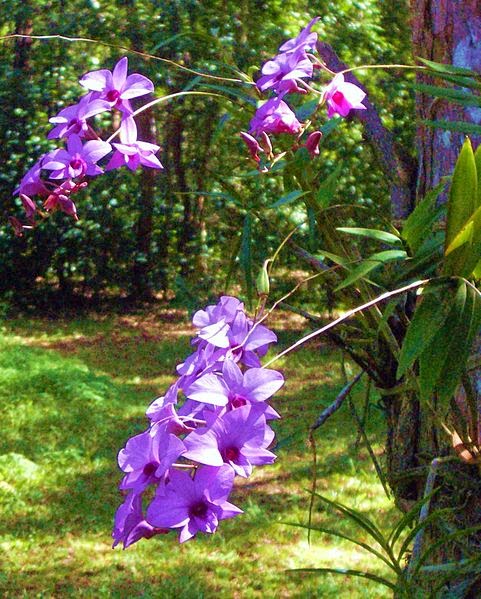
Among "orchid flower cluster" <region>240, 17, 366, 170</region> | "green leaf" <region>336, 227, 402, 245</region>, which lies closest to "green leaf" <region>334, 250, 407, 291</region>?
"green leaf" <region>336, 227, 402, 245</region>

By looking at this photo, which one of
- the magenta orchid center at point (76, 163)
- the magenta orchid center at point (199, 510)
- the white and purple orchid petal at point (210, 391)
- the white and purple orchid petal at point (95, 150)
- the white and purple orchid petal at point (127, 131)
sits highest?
the white and purple orchid petal at point (127, 131)

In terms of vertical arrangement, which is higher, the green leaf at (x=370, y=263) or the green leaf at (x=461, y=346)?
the green leaf at (x=370, y=263)

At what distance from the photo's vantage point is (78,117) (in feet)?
3.26

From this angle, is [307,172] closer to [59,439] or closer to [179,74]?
[59,439]

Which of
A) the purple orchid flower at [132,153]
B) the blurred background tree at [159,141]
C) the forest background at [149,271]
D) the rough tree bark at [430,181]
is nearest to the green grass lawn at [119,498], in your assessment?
the forest background at [149,271]

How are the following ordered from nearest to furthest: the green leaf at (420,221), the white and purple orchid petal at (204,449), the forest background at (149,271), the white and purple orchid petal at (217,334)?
1. the white and purple orchid petal at (204,449)
2. the white and purple orchid petal at (217,334)
3. the green leaf at (420,221)
4. the forest background at (149,271)

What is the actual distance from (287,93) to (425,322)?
28 cm

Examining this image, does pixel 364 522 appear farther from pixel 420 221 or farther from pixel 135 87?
pixel 135 87

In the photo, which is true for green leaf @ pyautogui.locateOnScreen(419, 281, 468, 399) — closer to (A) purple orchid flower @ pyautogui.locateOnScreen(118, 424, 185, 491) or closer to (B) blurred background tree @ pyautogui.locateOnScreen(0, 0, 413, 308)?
(A) purple orchid flower @ pyautogui.locateOnScreen(118, 424, 185, 491)

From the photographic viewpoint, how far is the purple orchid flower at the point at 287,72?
3.10 feet

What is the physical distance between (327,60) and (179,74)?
4966mm

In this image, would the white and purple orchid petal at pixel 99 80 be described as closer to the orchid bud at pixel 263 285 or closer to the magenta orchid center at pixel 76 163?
the magenta orchid center at pixel 76 163

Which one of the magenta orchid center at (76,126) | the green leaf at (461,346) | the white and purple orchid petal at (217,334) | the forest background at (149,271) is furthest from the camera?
the forest background at (149,271)

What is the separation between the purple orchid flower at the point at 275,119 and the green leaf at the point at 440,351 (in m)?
0.23
